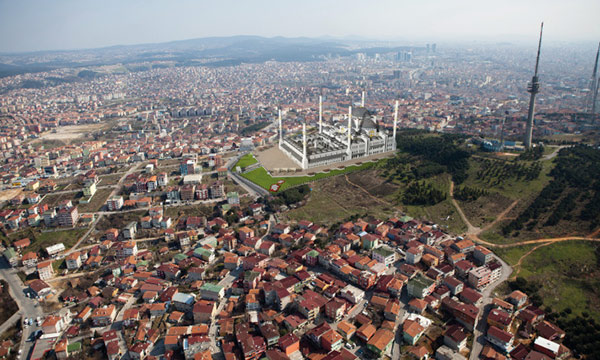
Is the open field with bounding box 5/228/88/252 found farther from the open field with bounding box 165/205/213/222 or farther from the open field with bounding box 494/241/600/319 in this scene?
the open field with bounding box 494/241/600/319

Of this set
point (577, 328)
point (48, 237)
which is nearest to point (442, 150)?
point (577, 328)

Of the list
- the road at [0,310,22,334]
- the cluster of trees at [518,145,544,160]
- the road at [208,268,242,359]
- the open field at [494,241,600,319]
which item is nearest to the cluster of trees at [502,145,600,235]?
the cluster of trees at [518,145,544,160]

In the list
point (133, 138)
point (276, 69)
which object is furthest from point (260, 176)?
point (276, 69)

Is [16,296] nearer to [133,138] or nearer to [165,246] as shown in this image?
[165,246]

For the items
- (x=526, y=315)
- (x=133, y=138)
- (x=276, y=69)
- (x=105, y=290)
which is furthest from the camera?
(x=276, y=69)

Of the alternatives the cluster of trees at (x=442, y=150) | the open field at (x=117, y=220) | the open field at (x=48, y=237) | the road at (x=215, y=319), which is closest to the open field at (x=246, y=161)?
the open field at (x=117, y=220)

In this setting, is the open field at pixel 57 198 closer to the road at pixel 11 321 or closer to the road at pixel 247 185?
the road at pixel 247 185
